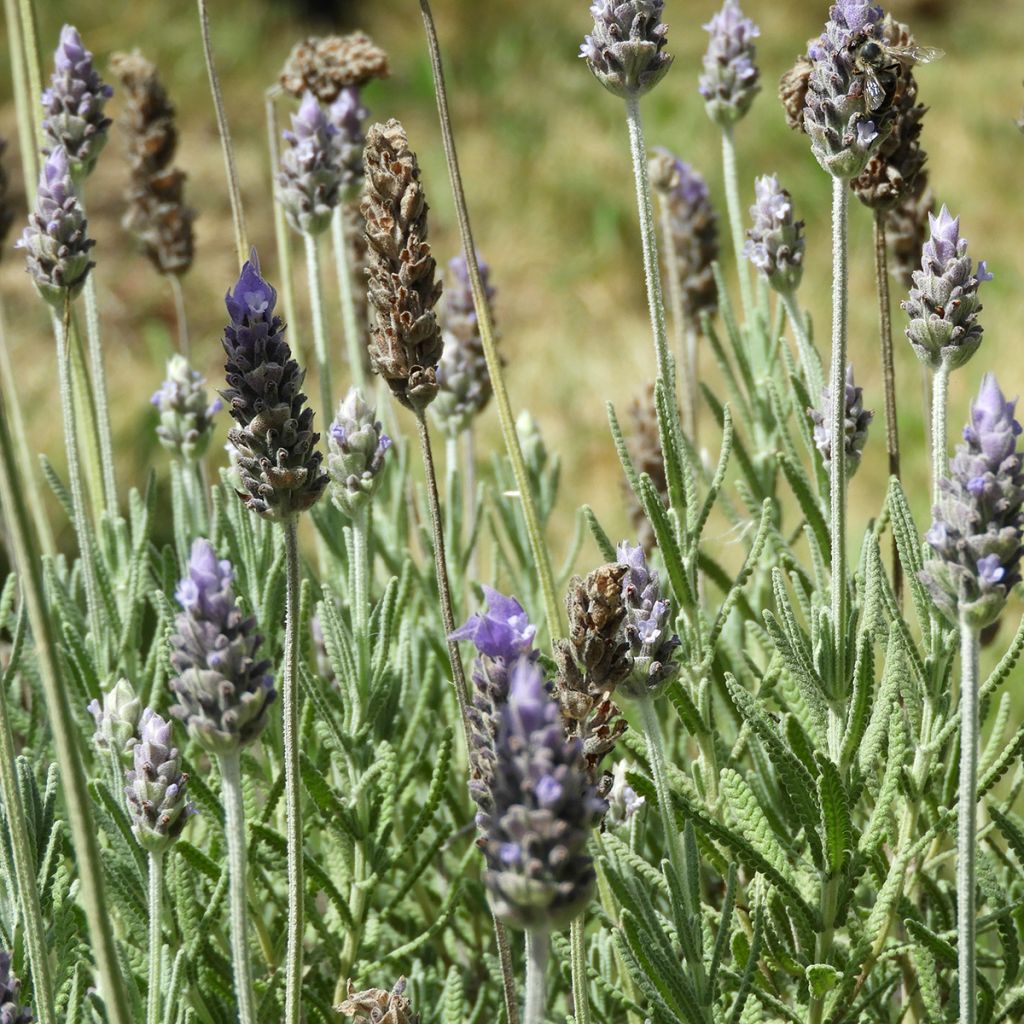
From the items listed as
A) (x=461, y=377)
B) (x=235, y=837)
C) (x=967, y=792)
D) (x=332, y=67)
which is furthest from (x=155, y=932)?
(x=332, y=67)

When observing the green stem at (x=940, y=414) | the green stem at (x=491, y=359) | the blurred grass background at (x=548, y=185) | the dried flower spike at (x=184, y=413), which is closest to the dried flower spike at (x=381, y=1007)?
the green stem at (x=491, y=359)

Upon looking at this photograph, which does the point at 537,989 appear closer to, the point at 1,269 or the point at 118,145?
the point at 1,269

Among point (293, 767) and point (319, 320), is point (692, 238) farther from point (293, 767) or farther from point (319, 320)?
point (293, 767)

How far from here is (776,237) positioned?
53.1 inches

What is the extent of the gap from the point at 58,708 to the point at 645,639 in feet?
1.22

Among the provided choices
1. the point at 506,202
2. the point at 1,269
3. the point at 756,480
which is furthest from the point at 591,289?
the point at 756,480

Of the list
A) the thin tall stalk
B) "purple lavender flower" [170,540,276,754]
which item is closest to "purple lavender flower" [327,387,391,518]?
"purple lavender flower" [170,540,276,754]

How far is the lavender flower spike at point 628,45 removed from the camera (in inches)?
41.3

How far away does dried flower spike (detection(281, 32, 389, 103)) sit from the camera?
1629 mm

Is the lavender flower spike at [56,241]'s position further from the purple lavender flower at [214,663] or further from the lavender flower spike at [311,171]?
the purple lavender flower at [214,663]

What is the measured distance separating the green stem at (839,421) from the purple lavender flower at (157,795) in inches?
19.0

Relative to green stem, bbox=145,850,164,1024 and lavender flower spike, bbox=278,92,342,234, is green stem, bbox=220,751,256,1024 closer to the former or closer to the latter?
green stem, bbox=145,850,164,1024

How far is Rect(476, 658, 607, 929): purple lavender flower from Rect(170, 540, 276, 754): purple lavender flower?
18cm

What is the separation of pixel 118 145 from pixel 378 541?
3.83m
